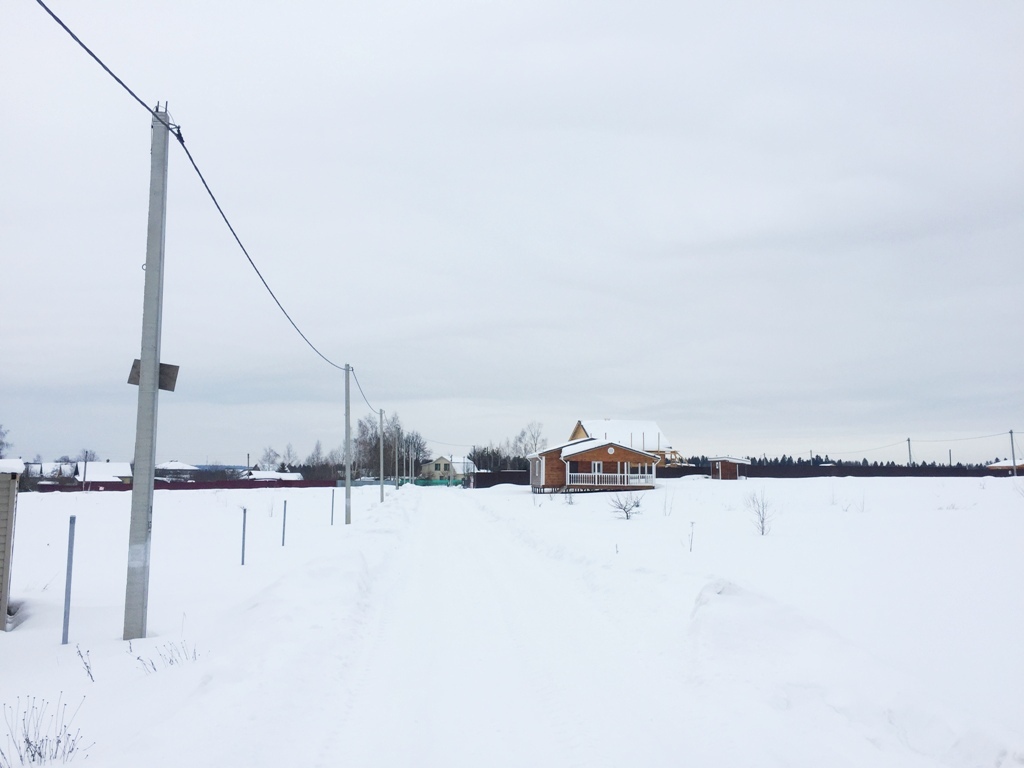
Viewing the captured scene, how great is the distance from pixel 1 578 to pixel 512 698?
782 cm

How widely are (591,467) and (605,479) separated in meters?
1.36

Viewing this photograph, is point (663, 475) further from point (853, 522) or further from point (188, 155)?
point (188, 155)

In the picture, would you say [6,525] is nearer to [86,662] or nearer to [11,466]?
[11,466]

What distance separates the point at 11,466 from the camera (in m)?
10.5

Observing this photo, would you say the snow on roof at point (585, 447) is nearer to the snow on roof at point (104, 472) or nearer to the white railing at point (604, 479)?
the white railing at point (604, 479)

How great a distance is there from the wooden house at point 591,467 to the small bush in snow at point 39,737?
151ft

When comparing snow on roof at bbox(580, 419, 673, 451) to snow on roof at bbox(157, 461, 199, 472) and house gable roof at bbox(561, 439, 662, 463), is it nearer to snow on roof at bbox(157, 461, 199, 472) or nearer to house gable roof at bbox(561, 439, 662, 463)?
house gable roof at bbox(561, 439, 662, 463)

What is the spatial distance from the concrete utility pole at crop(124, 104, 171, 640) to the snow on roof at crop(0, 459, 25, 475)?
8.83 feet

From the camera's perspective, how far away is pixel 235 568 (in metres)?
15.2

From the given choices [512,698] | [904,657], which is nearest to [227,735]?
[512,698]

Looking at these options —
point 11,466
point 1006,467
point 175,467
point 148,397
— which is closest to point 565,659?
point 148,397

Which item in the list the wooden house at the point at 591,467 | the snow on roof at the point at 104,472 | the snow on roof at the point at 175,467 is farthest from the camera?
the snow on roof at the point at 175,467

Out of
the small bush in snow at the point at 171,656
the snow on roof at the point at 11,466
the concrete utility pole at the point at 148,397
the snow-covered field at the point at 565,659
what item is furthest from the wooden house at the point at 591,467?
the small bush in snow at the point at 171,656

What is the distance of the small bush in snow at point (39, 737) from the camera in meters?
4.90
